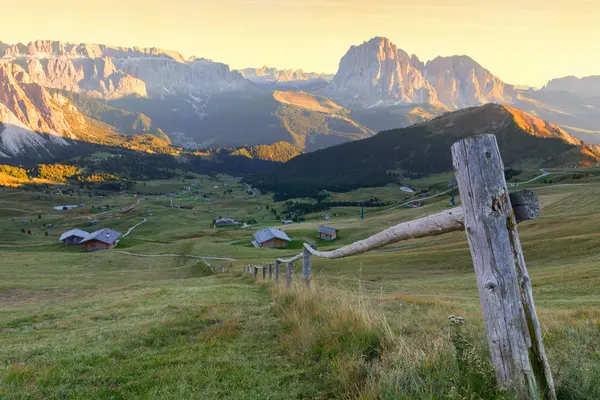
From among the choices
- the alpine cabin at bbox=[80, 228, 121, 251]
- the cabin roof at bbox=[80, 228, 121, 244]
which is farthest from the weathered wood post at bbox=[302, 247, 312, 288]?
the cabin roof at bbox=[80, 228, 121, 244]

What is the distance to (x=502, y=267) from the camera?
415 cm

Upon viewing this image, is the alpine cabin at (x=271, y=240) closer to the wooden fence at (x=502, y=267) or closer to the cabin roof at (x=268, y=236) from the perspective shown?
the cabin roof at (x=268, y=236)

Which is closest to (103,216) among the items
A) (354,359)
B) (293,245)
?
(293,245)

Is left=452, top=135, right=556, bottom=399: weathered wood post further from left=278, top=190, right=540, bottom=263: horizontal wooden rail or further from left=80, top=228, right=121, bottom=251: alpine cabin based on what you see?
left=80, top=228, right=121, bottom=251: alpine cabin

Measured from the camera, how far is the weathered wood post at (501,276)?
13.1 feet

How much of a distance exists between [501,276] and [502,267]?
10 centimetres

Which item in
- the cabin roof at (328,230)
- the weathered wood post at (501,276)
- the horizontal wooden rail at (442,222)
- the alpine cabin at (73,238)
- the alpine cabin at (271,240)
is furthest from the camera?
the alpine cabin at (73,238)

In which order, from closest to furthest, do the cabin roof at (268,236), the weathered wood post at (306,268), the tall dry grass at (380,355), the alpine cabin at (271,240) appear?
the tall dry grass at (380,355) → the weathered wood post at (306,268) → the alpine cabin at (271,240) → the cabin roof at (268,236)

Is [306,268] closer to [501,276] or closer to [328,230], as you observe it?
[501,276]

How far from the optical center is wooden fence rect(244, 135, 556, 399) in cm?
399

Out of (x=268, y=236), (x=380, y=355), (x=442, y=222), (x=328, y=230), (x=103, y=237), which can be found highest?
(x=442, y=222)

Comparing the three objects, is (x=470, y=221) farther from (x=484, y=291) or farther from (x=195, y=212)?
(x=195, y=212)

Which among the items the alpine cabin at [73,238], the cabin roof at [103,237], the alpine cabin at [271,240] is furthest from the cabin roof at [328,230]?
the alpine cabin at [73,238]

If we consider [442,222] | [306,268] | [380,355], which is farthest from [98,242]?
[442,222]
